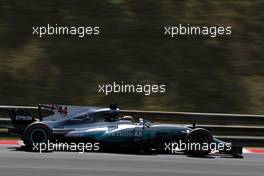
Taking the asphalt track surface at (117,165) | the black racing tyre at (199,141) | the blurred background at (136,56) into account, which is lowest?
the asphalt track surface at (117,165)

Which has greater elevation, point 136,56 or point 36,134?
point 136,56

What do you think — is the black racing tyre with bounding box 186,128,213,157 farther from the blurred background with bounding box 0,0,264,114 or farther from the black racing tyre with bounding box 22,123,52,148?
the blurred background with bounding box 0,0,264,114

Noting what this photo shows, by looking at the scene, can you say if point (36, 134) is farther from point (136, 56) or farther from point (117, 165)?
point (136, 56)

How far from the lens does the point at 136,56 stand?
60.0 feet

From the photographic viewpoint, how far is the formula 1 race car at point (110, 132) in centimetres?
1180

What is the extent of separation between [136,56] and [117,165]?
8.43 meters

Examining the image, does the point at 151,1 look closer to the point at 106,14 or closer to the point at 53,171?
the point at 106,14

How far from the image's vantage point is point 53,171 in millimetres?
9273

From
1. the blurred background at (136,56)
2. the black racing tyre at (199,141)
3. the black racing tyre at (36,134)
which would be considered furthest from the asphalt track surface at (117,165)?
the blurred background at (136,56)

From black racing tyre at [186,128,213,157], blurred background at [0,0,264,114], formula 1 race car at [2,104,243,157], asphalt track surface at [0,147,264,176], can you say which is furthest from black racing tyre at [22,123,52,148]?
blurred background at [0,0,264,114]

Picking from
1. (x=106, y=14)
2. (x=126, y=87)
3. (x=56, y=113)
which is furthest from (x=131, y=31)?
(x=56, y=113)

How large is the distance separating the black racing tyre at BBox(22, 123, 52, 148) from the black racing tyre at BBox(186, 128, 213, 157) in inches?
108

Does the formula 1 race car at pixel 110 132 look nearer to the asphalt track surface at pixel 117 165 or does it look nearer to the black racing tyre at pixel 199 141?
the black racing tyre at pixel 199 141

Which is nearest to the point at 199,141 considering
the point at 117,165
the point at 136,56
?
the point at 117,165
